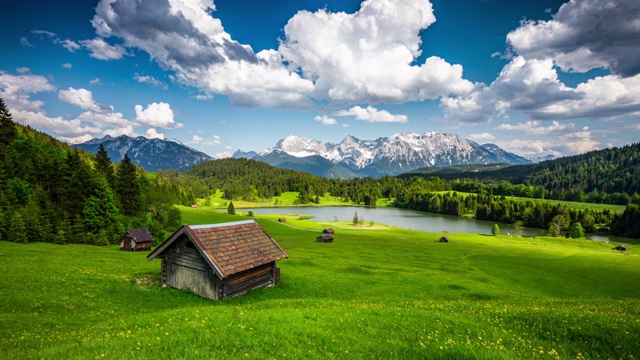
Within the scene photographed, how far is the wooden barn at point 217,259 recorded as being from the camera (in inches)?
997

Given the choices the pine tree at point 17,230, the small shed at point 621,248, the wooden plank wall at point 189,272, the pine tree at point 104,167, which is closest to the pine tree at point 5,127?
the pine tree at point 104,167

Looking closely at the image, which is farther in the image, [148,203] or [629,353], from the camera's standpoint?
[148,203]

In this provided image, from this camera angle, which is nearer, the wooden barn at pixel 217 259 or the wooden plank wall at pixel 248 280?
the wooden barn at pixel 217 259

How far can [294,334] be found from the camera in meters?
13.3

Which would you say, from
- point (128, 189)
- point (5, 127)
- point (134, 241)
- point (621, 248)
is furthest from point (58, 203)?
point (621, 248)

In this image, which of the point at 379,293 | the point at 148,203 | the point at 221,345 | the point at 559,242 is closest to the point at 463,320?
the point at 221,345

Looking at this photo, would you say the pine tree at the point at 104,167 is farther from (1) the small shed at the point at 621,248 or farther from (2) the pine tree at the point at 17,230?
(1) the small shed at the point at 621,248

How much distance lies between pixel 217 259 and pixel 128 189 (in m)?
66.9

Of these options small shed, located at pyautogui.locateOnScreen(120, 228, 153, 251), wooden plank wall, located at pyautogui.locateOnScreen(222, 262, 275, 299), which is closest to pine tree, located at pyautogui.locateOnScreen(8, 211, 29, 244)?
small shed, located at pyautogui.locateOnScreen(120, 228, 153, 251)

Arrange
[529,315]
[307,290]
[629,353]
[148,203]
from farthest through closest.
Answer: [148,203]
[307,290]
[529,315]
[629,353]

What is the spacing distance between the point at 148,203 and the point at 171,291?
88950 millimetres

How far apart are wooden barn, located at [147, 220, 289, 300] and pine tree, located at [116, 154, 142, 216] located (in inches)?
2317

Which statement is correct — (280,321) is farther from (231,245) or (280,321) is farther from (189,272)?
(189,272)

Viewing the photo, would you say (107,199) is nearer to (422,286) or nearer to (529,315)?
(422,286)
